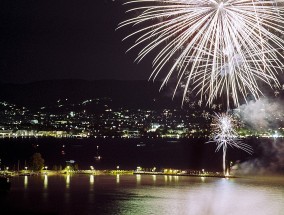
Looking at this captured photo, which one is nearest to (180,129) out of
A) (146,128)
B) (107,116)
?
(146,128)

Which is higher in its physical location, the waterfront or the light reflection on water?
the waterfront

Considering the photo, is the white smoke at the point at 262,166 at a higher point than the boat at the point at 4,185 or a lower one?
higher

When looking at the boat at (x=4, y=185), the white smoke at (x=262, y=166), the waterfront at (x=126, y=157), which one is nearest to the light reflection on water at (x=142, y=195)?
the boat at (x=4, y=185)

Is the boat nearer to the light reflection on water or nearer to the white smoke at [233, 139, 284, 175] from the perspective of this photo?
the light reflection on water

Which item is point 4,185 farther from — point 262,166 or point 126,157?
point 126,157

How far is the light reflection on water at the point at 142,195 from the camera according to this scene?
1104 inches

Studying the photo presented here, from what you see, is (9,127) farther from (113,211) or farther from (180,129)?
(113,211)

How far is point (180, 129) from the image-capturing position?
516ft

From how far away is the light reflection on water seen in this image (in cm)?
2805

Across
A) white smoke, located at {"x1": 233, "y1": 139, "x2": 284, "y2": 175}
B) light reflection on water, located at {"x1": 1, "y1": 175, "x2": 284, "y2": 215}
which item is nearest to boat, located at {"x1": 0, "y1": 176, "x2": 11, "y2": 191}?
light reflection on water, located at {"x1": 1, "y1": 175, "x2": 284, "y2": 215}

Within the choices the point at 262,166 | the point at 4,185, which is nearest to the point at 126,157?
the point at 262,166

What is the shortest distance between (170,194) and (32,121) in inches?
6305

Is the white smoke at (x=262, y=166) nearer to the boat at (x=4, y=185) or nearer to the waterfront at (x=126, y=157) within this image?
the waterfront at (x=126, y=157)

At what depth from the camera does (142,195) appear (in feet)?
108
